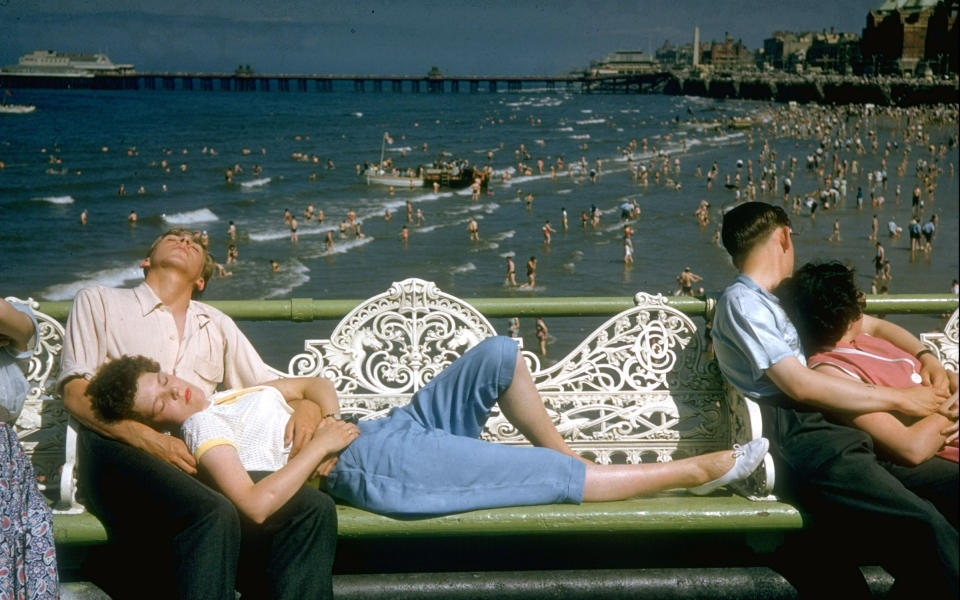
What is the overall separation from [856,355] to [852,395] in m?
0.28

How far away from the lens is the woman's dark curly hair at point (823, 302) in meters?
3.34

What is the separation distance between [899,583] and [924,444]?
1.60 ft

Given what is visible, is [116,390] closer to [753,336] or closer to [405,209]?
[753,336]

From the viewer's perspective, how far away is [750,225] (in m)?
3.57

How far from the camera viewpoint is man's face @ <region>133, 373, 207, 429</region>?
303 centimetres

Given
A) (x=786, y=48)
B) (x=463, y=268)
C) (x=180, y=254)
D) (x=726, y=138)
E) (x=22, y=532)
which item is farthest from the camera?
(x=786, y=48)

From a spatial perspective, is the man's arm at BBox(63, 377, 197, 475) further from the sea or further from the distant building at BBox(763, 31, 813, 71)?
the distant building at BBox(763, 31, 813, 71)

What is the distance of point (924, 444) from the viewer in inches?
121

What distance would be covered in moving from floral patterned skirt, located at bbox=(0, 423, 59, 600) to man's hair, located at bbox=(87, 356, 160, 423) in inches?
11.1

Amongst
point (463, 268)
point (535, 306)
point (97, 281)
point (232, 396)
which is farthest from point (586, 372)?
point (97, 281)

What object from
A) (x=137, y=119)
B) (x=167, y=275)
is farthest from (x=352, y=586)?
(x=137, y=119)

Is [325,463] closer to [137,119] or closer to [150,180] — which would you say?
[150,180]

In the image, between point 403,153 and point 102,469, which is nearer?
point 102,469

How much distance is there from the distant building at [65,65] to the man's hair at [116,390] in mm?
139393
